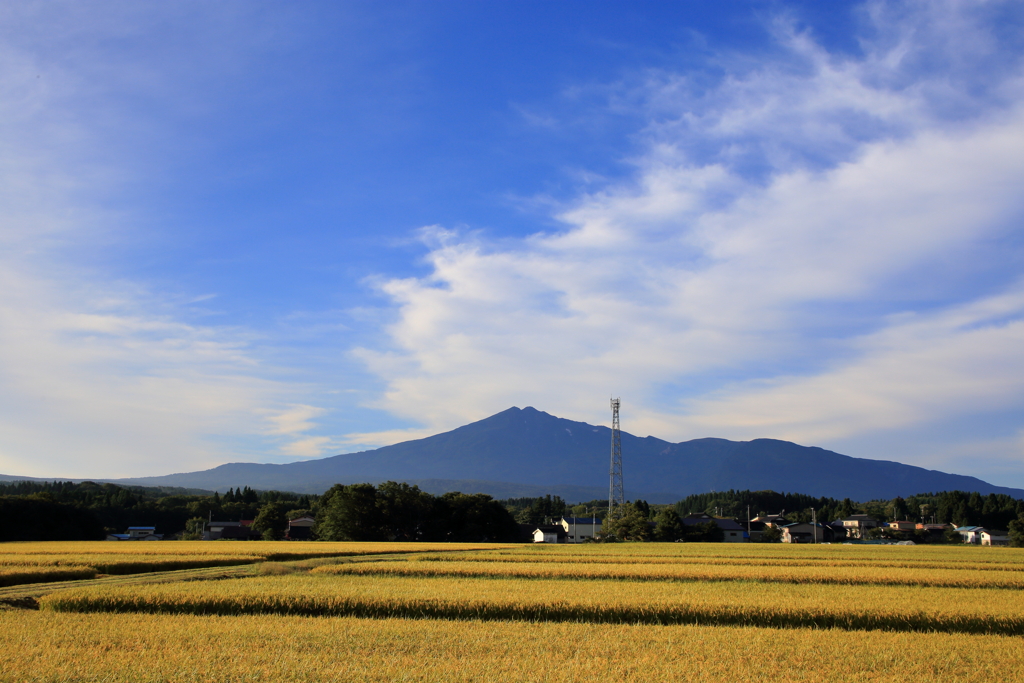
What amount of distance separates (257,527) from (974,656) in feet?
335

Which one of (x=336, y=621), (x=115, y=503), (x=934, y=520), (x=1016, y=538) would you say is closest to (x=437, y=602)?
(x=336, y=621)

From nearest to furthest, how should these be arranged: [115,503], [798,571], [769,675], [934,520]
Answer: [769,675] < [798,571] < [115,503] < [934,520]

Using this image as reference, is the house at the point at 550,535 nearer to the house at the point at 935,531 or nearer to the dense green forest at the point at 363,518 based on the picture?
the dense green forest at the point at 363,518

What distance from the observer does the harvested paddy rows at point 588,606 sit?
18.2 m

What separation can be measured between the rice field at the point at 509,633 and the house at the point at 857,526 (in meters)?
127

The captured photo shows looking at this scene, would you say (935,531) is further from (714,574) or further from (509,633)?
(509,633)

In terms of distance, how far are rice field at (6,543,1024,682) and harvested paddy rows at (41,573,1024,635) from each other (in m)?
0.05

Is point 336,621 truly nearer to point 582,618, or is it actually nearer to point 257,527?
point 582,618

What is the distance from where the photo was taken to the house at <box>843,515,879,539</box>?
440ft

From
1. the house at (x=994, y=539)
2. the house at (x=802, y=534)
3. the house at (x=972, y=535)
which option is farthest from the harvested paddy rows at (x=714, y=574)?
the house at (x=972, y=535)

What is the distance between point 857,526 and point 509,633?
146877 mm

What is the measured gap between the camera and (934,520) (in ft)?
562

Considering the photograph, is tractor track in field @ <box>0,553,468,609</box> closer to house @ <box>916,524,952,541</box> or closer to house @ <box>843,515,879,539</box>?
house @ <box>916,524,952,541</box>

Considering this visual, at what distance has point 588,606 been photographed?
19109 millimetres
